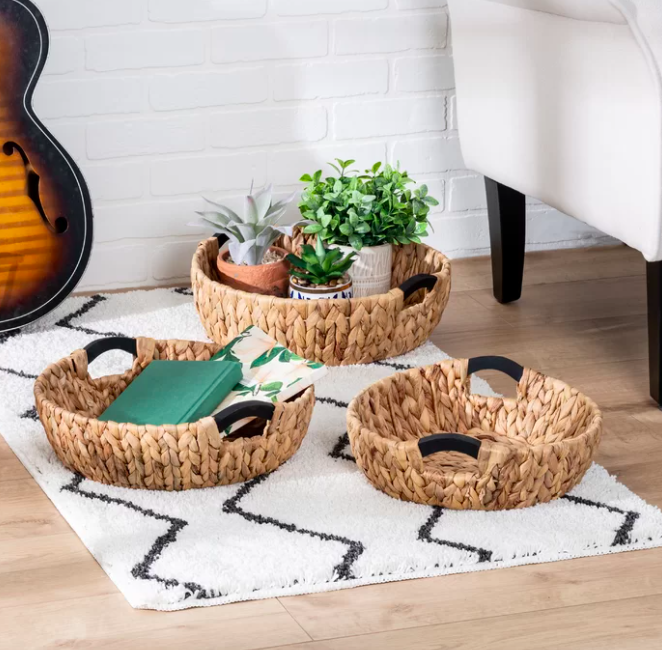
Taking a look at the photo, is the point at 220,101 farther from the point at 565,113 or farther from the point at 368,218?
the point at 565,113

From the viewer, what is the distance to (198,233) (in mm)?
2174

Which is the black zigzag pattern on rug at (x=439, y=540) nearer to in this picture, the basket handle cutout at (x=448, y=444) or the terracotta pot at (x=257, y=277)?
the basket handle cutout at (x=448, y=444)

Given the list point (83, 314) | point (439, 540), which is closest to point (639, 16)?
point (439, 540)

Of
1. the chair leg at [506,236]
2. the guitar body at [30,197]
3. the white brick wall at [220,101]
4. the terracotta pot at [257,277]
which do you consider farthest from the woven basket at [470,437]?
the white brick wall at [220,101]

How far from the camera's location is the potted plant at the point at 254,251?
179cm

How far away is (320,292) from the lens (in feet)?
5.59

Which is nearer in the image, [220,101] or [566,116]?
[566,116]

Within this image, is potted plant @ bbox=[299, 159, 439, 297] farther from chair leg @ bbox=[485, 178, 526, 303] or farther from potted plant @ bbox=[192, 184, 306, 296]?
chair leg @ bbox=[485, 178, 526, 303]

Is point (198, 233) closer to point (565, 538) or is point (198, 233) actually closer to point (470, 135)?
point (470, 135)

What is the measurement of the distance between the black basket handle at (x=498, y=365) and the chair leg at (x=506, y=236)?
607mm

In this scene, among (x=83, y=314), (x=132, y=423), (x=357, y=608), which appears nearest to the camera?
(x=357, y=608)

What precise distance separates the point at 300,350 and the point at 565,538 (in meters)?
0.62

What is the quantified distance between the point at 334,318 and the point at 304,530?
52 cm

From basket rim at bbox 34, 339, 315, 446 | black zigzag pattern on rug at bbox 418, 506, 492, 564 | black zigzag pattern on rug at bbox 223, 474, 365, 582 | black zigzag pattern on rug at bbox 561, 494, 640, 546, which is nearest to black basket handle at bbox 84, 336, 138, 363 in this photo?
basket rim at bbox 34, 339, 315, 446
